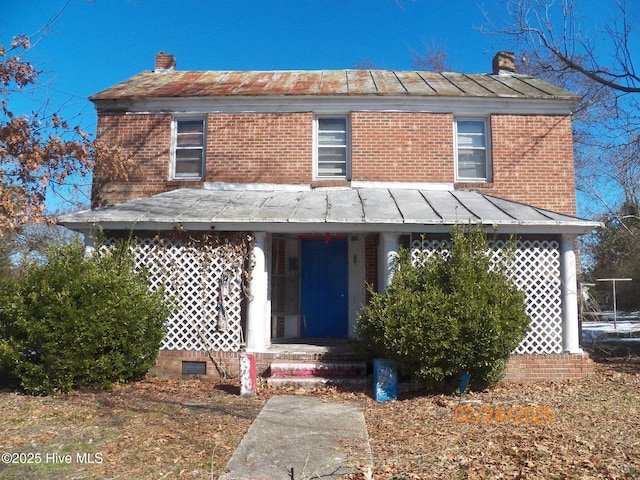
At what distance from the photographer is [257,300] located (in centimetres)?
844

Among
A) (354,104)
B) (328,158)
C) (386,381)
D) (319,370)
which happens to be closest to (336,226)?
(319,370)

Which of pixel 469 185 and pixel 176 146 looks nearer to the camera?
pixel 469 185

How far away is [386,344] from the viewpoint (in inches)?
284

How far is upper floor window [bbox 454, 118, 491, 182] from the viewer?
34.7 feet

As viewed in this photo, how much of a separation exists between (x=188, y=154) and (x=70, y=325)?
197 inches

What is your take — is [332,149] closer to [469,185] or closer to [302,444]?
[469,185]

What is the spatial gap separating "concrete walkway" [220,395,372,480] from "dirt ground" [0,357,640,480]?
6.4 inches

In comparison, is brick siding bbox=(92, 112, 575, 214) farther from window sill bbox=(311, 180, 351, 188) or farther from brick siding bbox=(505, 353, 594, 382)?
brick siding bbox=(505, 353, 594, 382)

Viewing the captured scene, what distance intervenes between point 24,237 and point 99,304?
16021 millimetres

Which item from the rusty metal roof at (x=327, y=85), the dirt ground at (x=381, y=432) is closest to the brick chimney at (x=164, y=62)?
the rusty metal roof at (x=327, y=85)

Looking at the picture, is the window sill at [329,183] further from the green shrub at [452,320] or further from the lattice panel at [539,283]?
the green shrub at [452,320]

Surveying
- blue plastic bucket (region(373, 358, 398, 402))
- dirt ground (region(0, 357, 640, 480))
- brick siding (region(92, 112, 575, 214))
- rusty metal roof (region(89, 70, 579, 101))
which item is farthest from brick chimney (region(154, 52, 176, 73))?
blue plastic bucket (region(373, 358, 398, 402))

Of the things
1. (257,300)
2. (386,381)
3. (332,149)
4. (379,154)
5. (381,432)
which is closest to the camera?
(381,432)

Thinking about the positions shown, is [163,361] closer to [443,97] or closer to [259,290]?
[259,290]
